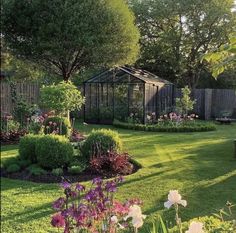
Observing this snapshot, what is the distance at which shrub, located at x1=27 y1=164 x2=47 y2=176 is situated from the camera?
26.6 feet

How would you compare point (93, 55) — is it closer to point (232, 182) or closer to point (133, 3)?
point (133, 3)

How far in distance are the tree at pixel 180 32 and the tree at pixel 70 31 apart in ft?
29.4

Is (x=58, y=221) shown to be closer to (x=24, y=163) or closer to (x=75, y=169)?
(x=75, y=169)

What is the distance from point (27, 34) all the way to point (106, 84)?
408 cm

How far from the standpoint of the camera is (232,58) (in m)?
2.20

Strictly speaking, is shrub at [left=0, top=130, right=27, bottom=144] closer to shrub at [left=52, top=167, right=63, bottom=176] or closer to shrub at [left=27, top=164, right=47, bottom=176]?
shrub at [left=27, top=164, right=47, bottom=176]

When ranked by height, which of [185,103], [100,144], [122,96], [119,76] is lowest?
[100,144]

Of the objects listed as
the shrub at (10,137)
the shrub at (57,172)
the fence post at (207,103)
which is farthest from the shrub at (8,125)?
the fence post at (207,103)

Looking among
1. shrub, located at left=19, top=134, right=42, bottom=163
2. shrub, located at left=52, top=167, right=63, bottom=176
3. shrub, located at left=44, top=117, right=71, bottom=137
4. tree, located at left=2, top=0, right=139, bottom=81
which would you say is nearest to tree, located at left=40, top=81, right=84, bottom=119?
shrub, located at left=44, top=117, right=71, bottom=137

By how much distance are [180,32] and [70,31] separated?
12.0 metres

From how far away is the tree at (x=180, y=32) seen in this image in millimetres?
27266

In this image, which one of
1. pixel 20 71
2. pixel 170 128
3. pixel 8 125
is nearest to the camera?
pixel 8 125

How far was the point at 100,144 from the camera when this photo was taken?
339 inches

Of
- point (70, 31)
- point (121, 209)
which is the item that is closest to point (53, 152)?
point (121, 209)
